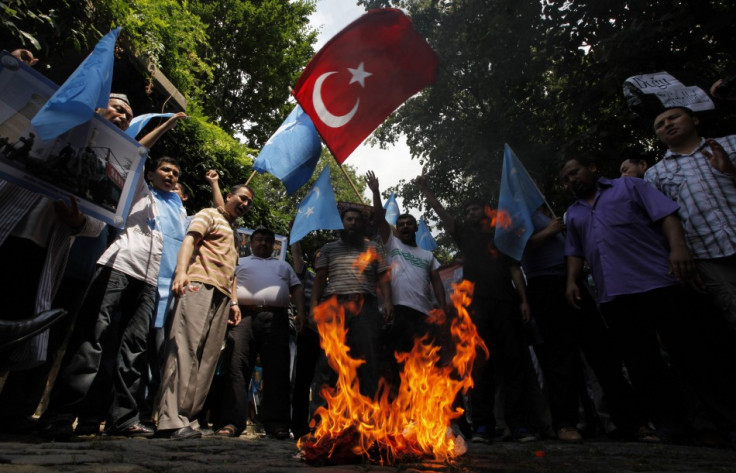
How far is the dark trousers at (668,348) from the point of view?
3182 millimetres

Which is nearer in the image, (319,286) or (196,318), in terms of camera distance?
(196,318)

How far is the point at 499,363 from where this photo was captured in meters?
4.25

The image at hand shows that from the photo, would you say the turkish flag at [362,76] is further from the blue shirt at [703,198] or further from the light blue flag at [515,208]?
the blue shirt at [703,198]

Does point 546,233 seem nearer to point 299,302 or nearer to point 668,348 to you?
point 668,348

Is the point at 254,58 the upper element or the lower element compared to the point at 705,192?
upper

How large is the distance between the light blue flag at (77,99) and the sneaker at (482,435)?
11.7ft

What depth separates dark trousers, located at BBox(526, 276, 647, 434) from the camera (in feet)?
12.3

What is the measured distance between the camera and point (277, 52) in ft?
54.1

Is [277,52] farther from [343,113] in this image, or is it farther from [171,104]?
[343,113]

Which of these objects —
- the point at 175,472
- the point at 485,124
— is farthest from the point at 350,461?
the point at 485,124

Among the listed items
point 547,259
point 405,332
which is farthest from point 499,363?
point 547,259

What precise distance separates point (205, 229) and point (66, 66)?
141 inches

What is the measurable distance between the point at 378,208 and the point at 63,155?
2.93 meters

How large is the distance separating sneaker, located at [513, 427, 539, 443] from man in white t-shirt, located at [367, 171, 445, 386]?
3.77 ft
